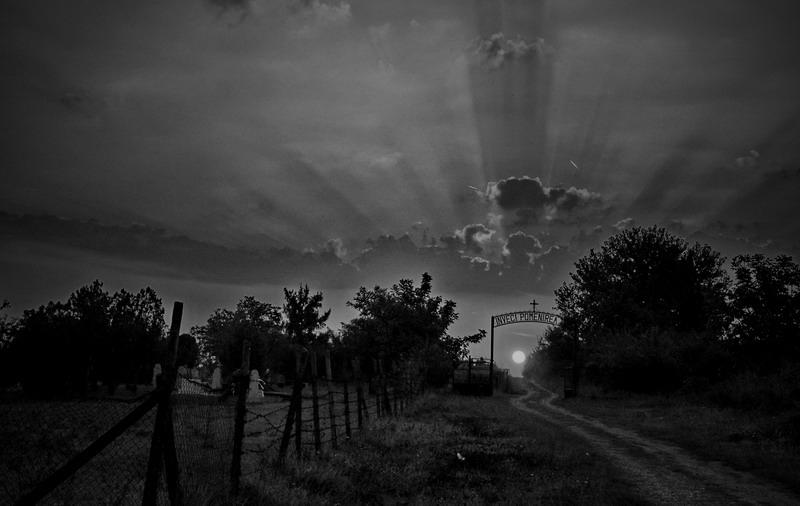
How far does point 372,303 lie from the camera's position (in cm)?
5638

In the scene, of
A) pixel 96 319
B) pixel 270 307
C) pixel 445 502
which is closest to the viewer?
pixel 445 502

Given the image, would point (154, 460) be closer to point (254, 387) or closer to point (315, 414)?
point (315, 414)

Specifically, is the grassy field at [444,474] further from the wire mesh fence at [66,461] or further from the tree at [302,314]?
the tree at [302,314]

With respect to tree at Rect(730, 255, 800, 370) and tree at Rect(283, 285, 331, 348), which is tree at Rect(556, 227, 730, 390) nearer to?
tree at Rect(730, 255, 800, 370)

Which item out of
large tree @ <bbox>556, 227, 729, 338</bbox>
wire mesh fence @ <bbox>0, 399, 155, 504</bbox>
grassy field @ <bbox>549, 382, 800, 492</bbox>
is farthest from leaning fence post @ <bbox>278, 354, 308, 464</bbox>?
large tree @ <bbox>556, 227, 729, 338</bbox>

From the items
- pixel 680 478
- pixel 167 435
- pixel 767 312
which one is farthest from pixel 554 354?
pixel 167 435

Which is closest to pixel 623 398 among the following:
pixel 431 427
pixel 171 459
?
pixel 431 427

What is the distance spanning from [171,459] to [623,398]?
→ 1177 inches

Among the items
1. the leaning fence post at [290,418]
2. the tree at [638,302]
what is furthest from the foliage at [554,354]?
the leaning fence post at [290,418]

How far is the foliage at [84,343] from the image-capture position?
29.5m

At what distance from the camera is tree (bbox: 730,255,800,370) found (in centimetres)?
2998

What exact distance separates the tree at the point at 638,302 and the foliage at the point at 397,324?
1231 centimetres

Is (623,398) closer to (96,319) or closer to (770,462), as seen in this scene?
(770,462)

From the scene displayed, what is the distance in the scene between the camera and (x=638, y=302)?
44250 millimetres
